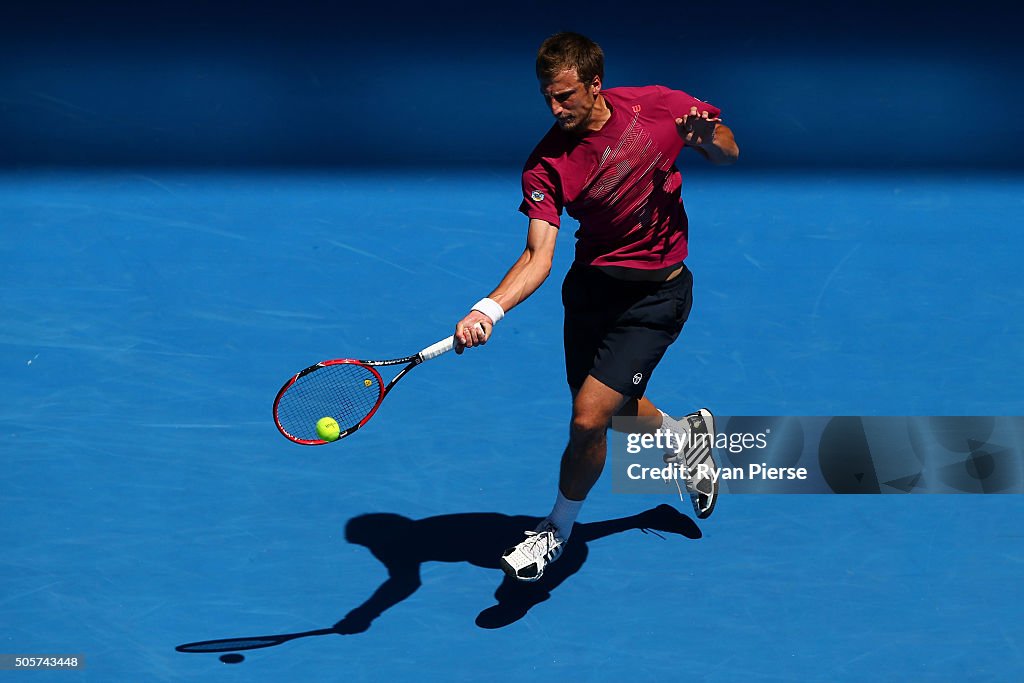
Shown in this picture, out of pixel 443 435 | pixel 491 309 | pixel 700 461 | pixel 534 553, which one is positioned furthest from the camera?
pixel 443 435

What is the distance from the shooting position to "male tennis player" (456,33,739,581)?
15.6ft

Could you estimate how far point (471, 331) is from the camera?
448cm

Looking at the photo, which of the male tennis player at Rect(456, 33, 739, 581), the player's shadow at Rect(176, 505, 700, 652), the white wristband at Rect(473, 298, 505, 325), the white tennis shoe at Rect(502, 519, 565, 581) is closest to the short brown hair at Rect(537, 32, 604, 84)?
the male tennis player at Rect(456, 33, 739, 581)

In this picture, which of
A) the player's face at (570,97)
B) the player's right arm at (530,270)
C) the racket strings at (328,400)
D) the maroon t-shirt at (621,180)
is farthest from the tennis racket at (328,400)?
the player's face at (570,97)

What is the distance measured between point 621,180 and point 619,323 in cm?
54

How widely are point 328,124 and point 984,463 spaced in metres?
4.60

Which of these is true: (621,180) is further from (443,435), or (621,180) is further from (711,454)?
(443,435)

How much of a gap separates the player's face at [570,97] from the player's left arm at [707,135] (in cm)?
32

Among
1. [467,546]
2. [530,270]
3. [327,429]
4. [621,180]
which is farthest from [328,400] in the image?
[621,180]

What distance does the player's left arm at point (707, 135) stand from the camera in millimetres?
4711

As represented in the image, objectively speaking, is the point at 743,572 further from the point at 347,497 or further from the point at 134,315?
the point at 134,315

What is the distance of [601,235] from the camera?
503cm

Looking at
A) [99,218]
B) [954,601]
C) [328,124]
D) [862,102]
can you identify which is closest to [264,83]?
[328,124]

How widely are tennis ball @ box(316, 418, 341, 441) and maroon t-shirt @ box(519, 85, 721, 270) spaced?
1.02 metres
